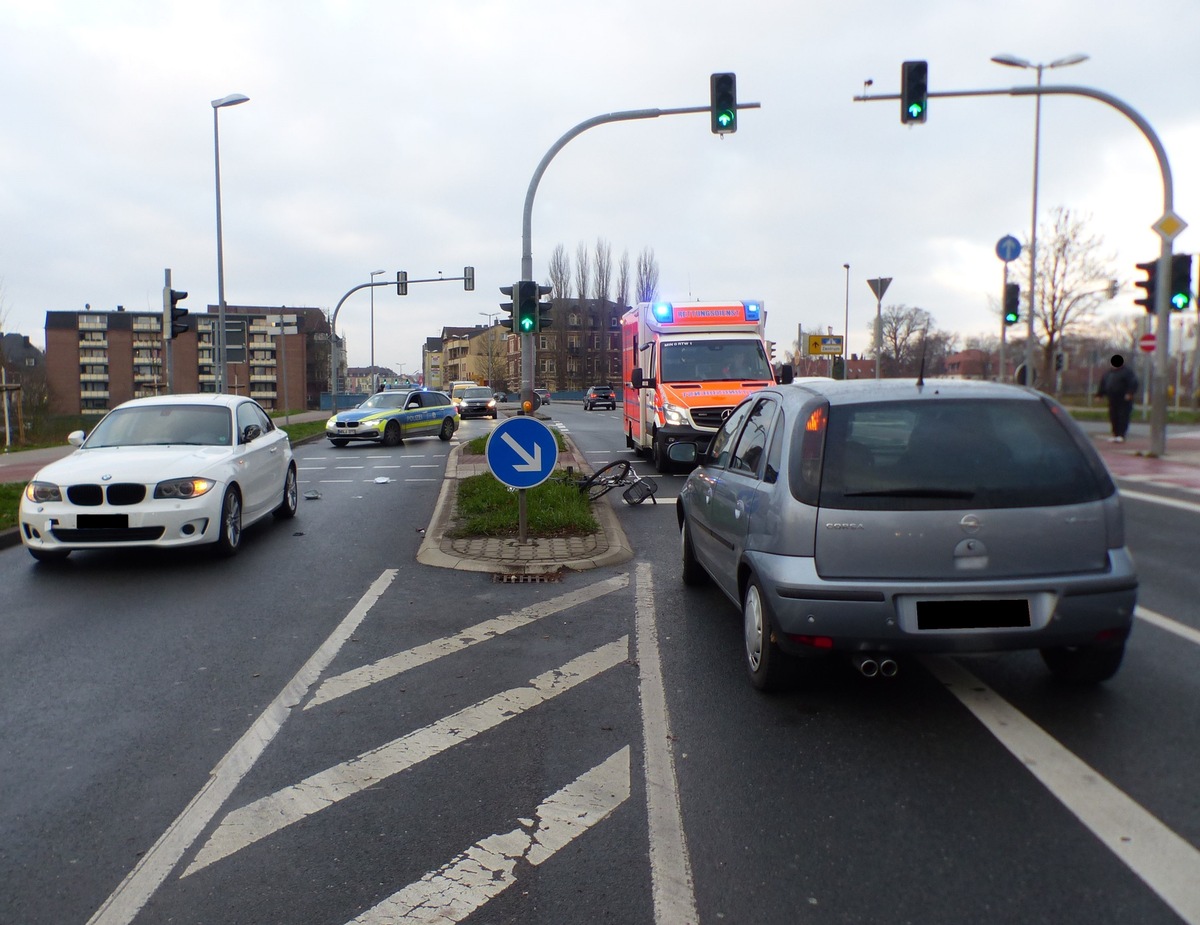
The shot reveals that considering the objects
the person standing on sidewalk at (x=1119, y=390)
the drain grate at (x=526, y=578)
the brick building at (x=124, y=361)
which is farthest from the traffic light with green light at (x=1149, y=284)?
the brick building at (x=124, y=361)

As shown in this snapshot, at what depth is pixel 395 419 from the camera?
2681 cm

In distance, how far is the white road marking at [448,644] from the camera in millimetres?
5094

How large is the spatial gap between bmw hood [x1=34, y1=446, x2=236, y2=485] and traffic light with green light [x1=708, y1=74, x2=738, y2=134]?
877 centimetres

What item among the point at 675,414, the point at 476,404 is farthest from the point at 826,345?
the point at 476,404

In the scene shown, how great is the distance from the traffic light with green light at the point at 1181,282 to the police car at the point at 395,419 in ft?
60.5

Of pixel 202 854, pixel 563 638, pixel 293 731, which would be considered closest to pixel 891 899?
pixel 202 854

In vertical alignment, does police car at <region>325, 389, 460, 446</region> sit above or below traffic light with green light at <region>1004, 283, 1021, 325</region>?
below

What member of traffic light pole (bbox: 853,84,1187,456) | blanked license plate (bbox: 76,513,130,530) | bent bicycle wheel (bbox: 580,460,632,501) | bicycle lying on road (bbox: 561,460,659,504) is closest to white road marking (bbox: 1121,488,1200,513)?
traffic light pole (bbox: 853,84,1187,456)

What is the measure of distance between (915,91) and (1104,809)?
13.5 metres

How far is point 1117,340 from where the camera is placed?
3388 inches

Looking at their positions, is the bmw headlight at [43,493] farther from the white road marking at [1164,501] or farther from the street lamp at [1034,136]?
the street lamp at [1034,136]

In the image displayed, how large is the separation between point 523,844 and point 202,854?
3.54ft

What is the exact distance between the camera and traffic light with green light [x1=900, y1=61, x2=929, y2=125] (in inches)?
579

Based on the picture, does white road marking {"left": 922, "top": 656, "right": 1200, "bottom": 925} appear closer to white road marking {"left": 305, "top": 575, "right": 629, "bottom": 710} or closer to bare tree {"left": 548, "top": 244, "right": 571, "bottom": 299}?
white road marking {"left": 305, "top": 575, "right": 629, "bottom": 710}
